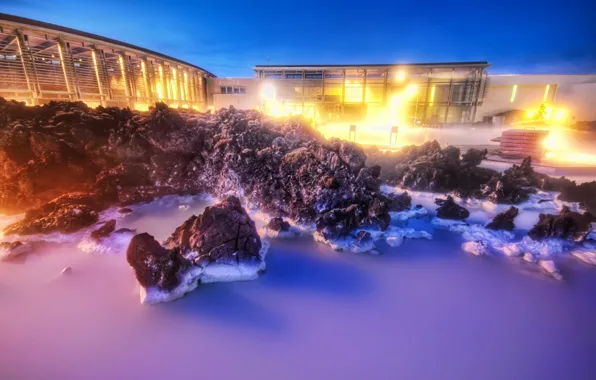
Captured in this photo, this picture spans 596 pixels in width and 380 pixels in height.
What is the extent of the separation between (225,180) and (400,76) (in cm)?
2008

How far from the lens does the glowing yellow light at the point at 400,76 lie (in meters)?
22.1

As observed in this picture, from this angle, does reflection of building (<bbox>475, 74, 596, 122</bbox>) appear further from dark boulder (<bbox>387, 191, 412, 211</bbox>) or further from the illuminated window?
the illuminated window

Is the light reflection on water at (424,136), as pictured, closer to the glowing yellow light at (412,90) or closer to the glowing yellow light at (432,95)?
the glowing yellow light at (432,95)

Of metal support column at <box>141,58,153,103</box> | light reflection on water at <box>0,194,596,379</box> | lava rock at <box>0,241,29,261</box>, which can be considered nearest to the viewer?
light reflection on water at <box>0,194,596,379</box>

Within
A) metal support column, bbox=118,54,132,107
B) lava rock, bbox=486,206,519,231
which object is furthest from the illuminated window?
lava rock, bbox=486,206,519,231

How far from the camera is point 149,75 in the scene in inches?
756

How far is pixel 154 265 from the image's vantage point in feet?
13.6

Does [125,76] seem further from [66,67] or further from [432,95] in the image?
[432,95]

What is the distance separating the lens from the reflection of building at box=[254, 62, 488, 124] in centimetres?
2164

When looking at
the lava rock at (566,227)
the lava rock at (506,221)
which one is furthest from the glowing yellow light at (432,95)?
the lava rock at (566,227)

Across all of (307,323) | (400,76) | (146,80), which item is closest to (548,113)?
(400,76)

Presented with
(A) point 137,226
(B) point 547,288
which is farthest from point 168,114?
(B) point 547,288

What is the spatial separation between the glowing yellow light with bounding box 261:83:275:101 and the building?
23.8 feet

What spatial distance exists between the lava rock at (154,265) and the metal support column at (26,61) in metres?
13.3
